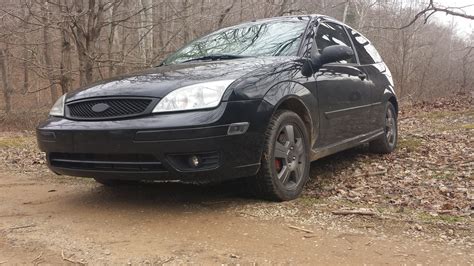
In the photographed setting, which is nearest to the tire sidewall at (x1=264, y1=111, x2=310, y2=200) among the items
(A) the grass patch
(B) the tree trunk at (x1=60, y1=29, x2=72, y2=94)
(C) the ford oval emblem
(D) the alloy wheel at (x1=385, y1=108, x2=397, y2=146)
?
(C) the ford oval emblem

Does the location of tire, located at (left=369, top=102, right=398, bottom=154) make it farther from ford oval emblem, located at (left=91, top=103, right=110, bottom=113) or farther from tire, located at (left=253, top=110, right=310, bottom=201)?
ford oval emblem, located at (left=91, top=103, right=110, bottom=113)

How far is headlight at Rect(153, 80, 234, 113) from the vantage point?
10.5 feet

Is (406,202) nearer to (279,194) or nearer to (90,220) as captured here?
(279,194)

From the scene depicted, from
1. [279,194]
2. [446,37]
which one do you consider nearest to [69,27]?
[279,194]

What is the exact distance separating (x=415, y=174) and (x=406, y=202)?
44.5 inches

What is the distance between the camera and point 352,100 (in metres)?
4.89

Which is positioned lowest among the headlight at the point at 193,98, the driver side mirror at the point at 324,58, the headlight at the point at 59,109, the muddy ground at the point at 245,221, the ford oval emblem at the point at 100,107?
the muddy ground at the point at 245,221

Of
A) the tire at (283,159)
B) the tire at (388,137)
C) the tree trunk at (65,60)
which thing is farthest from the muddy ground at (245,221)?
the tree trunk at (65,60)

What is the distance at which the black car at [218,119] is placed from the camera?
3.18m

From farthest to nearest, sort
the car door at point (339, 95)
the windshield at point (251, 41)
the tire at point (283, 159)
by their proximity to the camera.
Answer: the car door at point (339, 95) < the windshield at point (251, 41) < the tire at point (283, 159)

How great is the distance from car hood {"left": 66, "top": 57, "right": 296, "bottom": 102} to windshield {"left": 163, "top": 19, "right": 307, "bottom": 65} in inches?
11.4

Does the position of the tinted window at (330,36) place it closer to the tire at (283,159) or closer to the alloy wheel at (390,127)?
the tire at (283,159)

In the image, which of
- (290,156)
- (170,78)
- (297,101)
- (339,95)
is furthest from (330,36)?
(170,78)

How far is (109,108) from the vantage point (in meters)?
3.35
